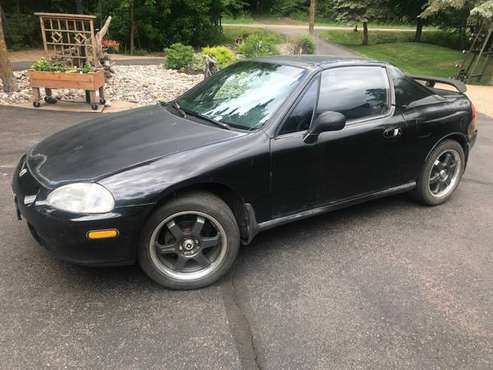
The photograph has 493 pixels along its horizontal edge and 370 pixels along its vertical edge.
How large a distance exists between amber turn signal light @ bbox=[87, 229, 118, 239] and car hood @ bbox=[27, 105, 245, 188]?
0.34 meters

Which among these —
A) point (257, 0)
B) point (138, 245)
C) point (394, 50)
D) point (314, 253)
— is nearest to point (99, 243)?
point (138, 245)

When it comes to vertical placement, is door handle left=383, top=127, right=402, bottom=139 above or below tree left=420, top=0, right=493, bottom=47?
below

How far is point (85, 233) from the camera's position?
265 cm

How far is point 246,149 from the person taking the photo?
123 inches

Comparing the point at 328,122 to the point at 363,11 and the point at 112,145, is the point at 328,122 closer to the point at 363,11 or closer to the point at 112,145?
the point at 112,145

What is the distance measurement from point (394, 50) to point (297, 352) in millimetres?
26704

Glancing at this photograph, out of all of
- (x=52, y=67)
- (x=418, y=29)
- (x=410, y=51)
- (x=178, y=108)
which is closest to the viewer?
(x=178, y=108)

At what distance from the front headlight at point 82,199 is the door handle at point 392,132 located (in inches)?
94.9

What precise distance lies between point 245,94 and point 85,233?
175 cm

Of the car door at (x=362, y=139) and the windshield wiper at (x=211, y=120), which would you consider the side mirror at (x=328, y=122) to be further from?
the windshield wiper at (x=211, y=120)

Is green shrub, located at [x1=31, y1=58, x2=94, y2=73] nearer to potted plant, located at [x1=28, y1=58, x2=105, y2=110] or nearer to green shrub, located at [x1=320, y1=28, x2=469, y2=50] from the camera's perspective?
potted plant, located at [x1=28, y1=58, x2=105, y2=110]

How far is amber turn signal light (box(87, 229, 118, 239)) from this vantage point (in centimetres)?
265

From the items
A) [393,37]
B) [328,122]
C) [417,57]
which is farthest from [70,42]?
[393,37]

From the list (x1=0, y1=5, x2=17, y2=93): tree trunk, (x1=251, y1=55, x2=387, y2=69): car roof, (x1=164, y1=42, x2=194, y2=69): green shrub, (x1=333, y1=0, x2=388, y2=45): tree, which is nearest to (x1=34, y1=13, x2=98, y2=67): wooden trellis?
(x1=0, y1=5, x2=17, y2=93): tree trunk
